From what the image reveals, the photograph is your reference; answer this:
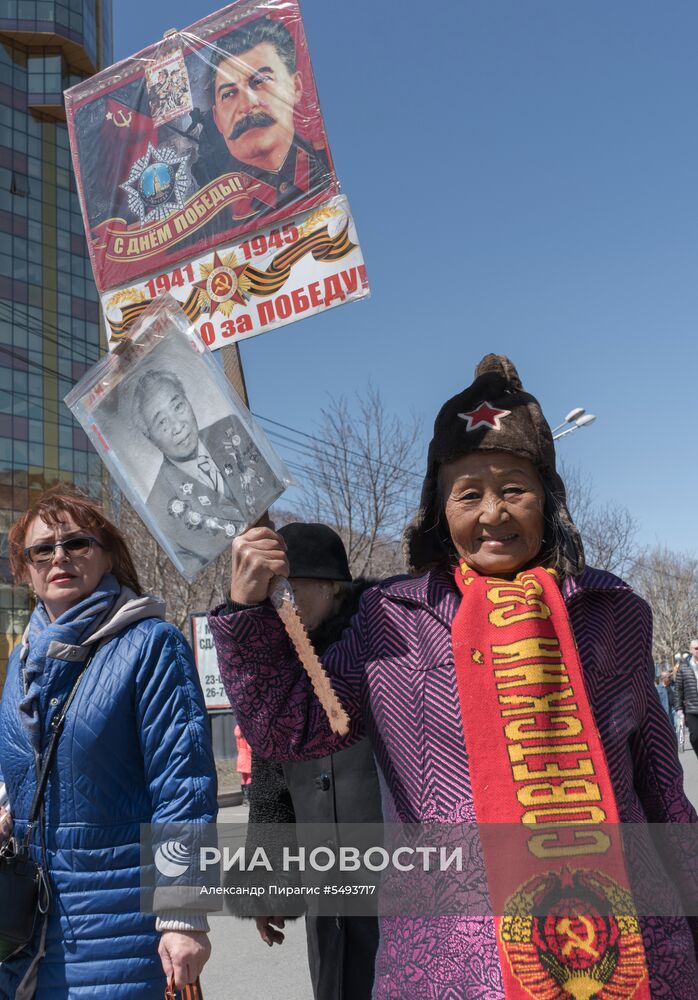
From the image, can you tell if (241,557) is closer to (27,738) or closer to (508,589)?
(508,589)

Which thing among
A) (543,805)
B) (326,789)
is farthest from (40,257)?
(543,805)

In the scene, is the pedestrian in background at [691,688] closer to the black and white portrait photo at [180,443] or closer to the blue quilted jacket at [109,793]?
the blue quilted jacket at [109,793]

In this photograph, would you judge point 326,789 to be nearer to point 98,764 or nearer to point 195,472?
point 98,764

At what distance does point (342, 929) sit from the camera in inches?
123

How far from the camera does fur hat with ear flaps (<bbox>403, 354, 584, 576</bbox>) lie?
7.36ft

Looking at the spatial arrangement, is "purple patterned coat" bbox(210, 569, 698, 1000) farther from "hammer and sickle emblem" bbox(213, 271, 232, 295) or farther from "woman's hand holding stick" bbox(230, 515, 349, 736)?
"hammer and sickle emblem" bbox(213, 271, 232, 295)

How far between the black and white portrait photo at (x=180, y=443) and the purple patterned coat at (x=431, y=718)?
0.26 m

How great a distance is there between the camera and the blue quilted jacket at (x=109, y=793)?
8.09 ft

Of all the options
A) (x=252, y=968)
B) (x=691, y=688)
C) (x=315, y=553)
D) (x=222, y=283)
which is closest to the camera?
(x=222, y=283)

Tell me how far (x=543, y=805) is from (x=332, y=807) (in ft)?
4.66

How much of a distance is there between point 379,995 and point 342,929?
1.16 metres

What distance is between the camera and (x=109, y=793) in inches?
101

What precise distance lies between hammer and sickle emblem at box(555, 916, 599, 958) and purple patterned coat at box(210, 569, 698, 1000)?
13 centimetres

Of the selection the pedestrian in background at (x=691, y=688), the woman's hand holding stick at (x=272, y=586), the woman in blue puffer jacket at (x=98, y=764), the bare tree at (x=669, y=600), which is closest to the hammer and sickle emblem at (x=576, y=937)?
the woman's hand holding stick at (x=272, y=586)
